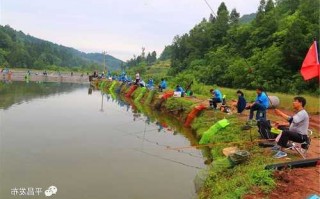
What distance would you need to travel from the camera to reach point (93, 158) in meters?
13.3

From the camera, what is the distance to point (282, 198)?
25.4 ft

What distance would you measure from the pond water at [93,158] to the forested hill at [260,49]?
7251 millimetres

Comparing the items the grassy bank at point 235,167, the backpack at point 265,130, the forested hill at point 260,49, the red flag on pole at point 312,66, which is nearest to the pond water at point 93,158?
the grassy bank at point 235,167

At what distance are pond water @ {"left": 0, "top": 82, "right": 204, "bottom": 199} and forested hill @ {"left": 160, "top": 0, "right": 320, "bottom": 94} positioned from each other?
725 cm

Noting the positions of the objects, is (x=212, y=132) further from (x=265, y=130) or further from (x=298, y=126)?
(x=298, y=126)

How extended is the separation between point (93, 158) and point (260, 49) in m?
34.7

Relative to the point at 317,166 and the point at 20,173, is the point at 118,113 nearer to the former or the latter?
the point at 20,173

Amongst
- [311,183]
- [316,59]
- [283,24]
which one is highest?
[283,24]

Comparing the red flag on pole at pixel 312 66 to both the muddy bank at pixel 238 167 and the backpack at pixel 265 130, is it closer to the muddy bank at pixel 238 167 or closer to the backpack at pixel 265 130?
the muddy bank at pixel 238 167

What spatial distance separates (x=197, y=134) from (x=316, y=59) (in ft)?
30.2

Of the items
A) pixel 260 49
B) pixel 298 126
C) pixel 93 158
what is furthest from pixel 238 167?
pixel 260 49

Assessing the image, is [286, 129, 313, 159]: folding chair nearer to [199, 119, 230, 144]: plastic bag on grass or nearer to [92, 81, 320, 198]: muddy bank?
[92, 81, 320, 198]: muddy bank

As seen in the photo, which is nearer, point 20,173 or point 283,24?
point 20,173

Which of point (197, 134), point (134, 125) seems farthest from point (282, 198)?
point (134, 125)
